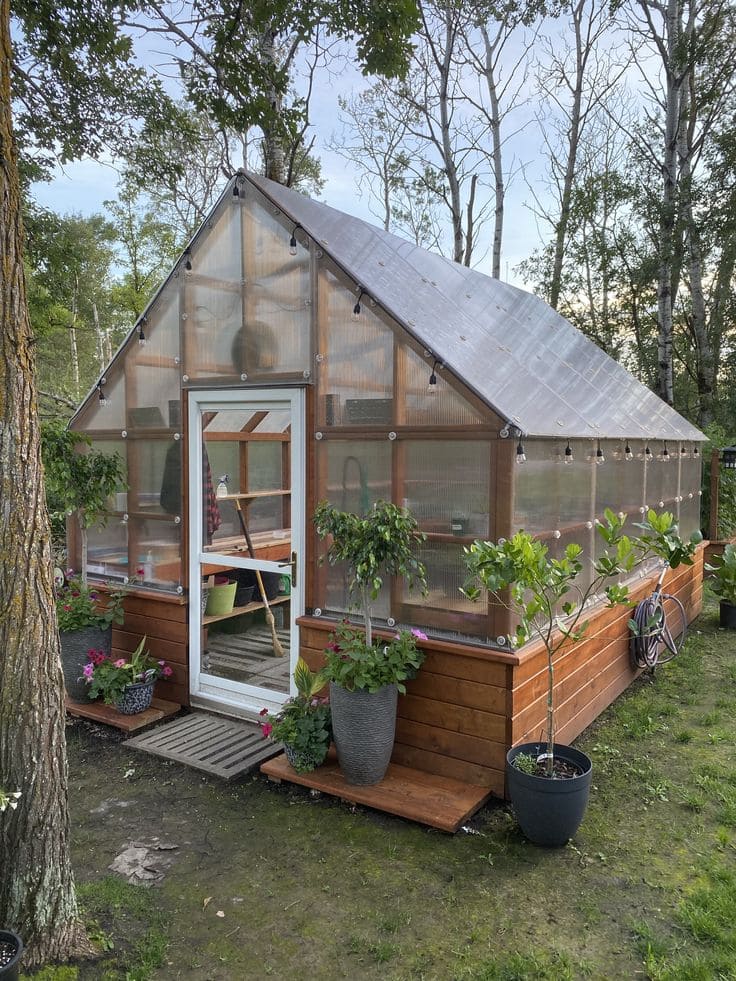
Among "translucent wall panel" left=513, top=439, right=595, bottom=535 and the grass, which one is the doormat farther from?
"translucent wall panel" left=513, top=439, right=595, bottom=535

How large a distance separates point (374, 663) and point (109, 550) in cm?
269

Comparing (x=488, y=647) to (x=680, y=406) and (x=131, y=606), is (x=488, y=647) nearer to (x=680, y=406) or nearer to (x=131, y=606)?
(x=131, y=606)

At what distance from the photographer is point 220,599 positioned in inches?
227

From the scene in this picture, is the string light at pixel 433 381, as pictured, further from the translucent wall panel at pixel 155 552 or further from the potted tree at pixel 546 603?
the translucent wall panel at pixel 155 552

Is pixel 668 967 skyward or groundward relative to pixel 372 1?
groundward

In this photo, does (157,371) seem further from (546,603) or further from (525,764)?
(525,764)

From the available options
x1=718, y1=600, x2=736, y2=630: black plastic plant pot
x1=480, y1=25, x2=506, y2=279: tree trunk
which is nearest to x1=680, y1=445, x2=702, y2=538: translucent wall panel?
x1=718, y1=600, x2=736, y2=630: black plastic plant pot

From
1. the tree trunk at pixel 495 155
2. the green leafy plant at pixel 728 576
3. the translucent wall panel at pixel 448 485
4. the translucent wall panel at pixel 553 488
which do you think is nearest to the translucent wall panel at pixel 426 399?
the translucent wall panel at pixel 448 485

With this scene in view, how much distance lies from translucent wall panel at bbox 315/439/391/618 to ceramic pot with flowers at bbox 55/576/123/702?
1.68 m

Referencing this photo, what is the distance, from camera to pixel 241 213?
14.7 ft

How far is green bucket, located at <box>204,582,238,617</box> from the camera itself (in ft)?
18.4

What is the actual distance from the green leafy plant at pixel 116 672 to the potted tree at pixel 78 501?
11 centimetres

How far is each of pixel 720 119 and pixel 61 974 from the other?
1477 cm

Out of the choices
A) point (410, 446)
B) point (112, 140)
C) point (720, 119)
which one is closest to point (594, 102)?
point (720, 119)
